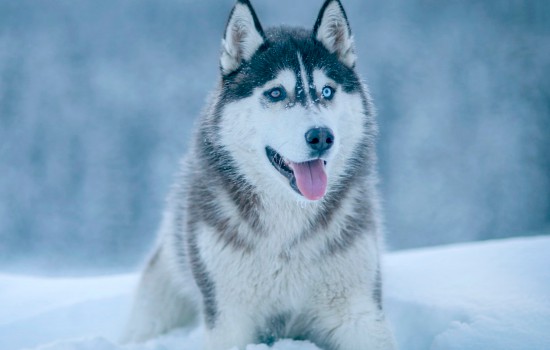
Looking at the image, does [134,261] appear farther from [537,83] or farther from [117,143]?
[537,83]

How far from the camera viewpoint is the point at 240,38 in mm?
2322

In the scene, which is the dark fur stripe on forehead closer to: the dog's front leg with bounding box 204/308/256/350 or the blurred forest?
the dog's front leg with bounding box 204/308/256/350

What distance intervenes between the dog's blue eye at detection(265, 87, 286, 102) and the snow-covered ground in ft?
3.48

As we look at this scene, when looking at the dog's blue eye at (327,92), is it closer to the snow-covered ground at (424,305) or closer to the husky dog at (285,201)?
the husky dog at (285,201)

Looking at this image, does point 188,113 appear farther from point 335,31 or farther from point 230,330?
point 230,330

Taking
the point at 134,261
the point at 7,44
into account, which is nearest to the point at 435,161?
the point at 134,261

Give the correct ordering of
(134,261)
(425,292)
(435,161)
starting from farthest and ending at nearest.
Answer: (435,161)
(134,261)
(425,292)

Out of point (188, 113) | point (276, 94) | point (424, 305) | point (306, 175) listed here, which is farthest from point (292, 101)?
point (188, 113)

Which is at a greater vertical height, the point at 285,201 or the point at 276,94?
the point at 276,94

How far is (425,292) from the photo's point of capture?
2674 mm

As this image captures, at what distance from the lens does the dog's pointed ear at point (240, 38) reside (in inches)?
89.0

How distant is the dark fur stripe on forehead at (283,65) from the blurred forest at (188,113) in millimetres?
10142

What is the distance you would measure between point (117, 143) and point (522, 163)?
1474 centimetres

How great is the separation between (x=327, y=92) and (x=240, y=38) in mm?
489
